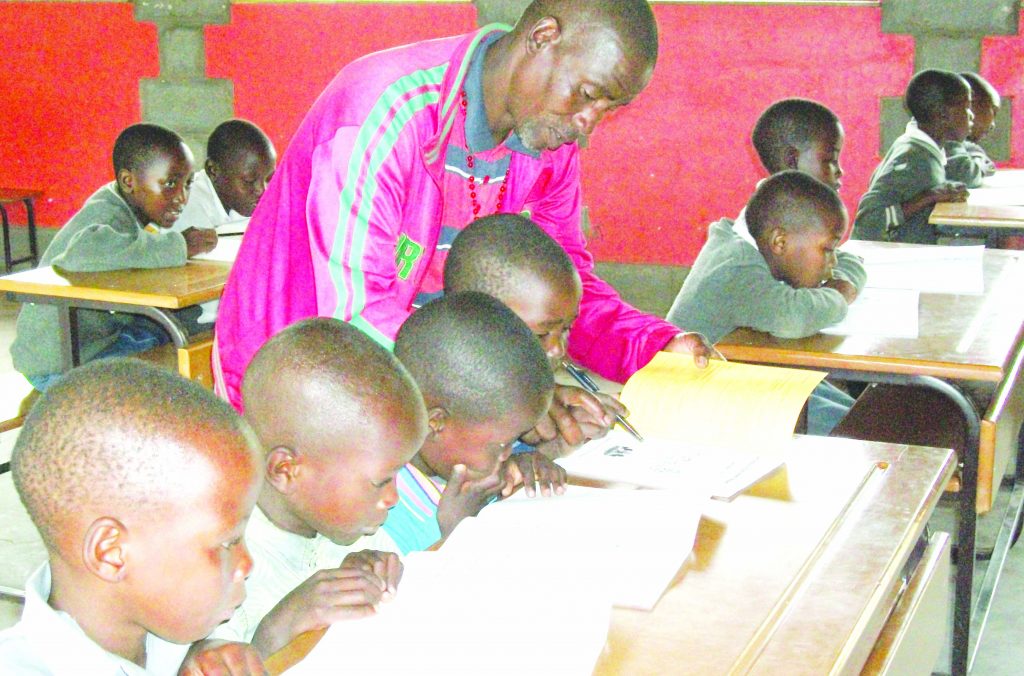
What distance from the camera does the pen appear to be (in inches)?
68.7

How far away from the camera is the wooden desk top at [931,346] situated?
7.29ft

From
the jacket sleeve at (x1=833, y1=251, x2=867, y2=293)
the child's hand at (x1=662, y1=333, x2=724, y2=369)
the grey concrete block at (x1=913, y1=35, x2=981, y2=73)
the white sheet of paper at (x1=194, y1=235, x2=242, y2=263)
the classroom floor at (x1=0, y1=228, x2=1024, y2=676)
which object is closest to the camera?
the child's hand at (x1=662, y1=333, x2=724, y2=369)

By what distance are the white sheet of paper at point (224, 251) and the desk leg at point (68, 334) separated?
47 centimetres

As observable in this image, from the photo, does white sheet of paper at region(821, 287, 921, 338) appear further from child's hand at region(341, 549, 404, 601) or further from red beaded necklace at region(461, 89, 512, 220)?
child's hand at region(341, 549, 404, 601)

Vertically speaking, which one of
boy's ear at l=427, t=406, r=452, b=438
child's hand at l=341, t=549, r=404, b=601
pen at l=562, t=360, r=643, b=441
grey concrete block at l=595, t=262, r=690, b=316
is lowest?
grey concrete block at l=595, t=262, r=690, b=316

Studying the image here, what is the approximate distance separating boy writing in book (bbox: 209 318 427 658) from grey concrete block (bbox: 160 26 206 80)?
522 centimetres

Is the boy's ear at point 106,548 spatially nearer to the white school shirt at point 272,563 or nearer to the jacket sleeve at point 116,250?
the white school shirt at point 272,563

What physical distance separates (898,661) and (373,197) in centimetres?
84

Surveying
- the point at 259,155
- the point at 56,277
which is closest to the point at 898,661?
the point at 56,277

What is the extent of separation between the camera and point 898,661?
1.35 meters

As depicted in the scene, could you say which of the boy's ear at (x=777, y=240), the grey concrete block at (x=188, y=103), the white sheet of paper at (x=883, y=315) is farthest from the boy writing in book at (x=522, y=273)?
the grey concrete block at (x=188, y=103)

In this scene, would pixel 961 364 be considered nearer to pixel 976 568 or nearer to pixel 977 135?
pixel 976 568

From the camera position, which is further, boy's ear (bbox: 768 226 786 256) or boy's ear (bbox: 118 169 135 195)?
boy's ear (bbox: 118 169 135 195)

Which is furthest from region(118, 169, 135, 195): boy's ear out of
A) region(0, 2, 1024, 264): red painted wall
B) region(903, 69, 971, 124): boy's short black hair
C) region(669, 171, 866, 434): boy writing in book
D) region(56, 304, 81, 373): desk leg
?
region(903, 69, 971, 124): boy's short black hair
